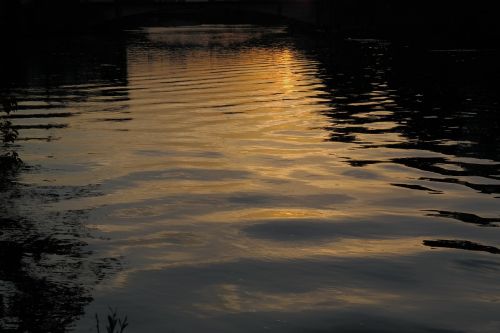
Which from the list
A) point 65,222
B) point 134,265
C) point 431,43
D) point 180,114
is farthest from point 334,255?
point 431,43

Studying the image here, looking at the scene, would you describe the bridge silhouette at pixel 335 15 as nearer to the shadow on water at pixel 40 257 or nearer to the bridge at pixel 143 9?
the bridge at pixel 143 9

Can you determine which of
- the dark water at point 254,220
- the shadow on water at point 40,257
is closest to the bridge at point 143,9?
the dark water at point 254,220

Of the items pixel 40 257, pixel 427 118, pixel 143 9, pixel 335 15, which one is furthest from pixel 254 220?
pixel 143 9

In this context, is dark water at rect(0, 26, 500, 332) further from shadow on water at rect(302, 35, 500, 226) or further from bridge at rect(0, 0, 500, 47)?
bridge at rect(0, 0, 500, 47)

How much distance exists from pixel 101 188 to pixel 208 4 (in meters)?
128

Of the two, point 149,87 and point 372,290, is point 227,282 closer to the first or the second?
point 372,290

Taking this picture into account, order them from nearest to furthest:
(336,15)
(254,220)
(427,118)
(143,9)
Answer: (254,220), (427,118), (336,15), (143,9)

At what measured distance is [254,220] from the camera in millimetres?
11852

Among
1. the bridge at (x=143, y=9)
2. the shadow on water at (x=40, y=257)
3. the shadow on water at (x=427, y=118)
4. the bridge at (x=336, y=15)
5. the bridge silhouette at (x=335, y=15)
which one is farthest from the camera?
the bridge at (x=143, y=9)

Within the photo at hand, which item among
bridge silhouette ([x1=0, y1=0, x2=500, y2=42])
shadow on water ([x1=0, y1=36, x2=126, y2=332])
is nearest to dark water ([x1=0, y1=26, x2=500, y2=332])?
shadow on water ([x1=0, y1=36, x2=126, y2=332])

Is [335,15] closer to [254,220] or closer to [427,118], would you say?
[427,118]

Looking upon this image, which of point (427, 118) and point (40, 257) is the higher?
point (40, 257)

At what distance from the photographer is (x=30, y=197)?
1291cm

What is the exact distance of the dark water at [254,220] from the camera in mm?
8078
